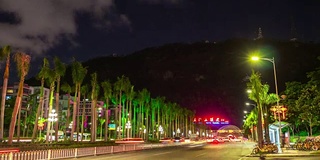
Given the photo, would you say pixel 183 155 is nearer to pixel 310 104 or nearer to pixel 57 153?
pixel 57 153

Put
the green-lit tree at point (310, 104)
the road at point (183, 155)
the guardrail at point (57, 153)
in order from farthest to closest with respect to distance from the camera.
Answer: the green-lit tree at point (310, 104) < the road at point (183, 155) < the guardrail at point (57, 153)

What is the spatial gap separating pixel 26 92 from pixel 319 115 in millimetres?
121032

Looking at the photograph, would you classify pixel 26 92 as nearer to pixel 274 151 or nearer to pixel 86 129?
pixel 86 129

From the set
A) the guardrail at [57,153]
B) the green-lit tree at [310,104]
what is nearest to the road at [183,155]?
the guardrail at [57,153]

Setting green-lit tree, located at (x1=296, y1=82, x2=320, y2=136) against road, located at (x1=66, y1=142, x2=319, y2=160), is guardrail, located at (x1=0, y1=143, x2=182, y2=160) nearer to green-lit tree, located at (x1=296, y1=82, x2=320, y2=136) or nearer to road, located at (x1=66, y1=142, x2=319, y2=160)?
road, located at (x1=66, y1=142, x2=319, y2=160)

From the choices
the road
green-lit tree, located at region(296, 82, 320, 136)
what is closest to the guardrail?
the road

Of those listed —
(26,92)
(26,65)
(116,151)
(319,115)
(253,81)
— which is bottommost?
(116,151)

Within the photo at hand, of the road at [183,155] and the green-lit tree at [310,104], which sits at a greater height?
the green-lit tree at [310,104]

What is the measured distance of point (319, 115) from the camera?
1518 inches

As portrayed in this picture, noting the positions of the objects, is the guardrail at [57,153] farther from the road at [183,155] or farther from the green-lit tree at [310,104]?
the green-lit tree at [310,104]

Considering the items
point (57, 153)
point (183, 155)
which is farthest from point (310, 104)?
point (57, 153)

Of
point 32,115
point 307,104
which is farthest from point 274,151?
point 32,115

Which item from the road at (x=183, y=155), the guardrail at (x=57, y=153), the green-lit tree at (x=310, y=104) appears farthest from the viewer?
the green-lit tree at (x=310, y=104)

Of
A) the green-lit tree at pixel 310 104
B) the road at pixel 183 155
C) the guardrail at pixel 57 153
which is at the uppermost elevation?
the green-lit tree at pixel 310 104
